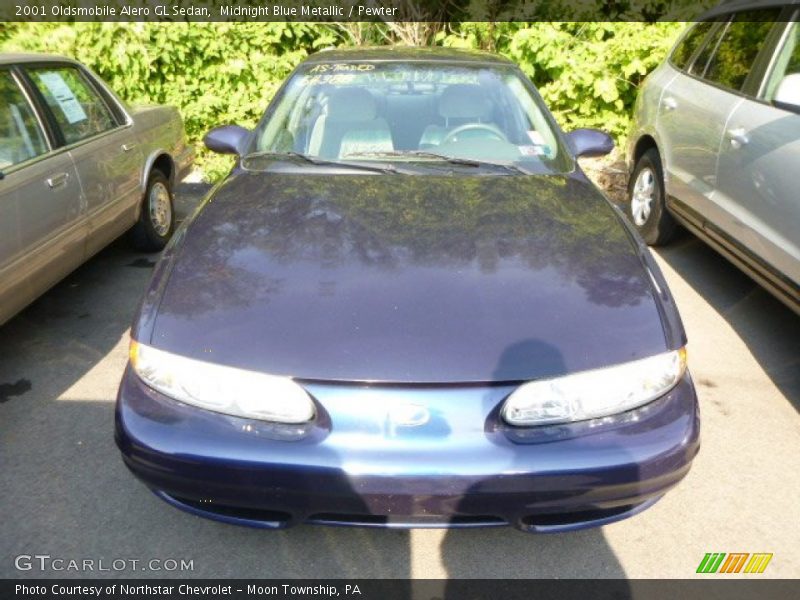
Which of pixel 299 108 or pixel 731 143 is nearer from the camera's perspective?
pixel 299 108

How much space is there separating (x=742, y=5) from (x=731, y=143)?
1.14 m

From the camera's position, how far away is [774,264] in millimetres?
3318

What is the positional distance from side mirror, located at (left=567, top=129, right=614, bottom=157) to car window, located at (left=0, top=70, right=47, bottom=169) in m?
2.68

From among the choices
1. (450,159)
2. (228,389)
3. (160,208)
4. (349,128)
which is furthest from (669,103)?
(228,389)

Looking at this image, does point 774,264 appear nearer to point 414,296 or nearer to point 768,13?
point 768,13

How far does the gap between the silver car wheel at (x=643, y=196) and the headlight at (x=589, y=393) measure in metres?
3.36

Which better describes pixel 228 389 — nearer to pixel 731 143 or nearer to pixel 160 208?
pixel 731 143

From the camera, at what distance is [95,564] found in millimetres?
2213

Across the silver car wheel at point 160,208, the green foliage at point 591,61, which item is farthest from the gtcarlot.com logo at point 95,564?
the green foliage at point 591,61

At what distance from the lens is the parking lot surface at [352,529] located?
7.32 ft

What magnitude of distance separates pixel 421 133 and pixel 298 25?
14.8 feet

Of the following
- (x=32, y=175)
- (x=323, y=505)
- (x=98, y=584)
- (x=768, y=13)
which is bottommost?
(x=98, y=584)

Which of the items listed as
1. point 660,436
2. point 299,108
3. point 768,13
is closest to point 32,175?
point 299,108

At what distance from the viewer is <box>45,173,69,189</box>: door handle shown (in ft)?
11.0
